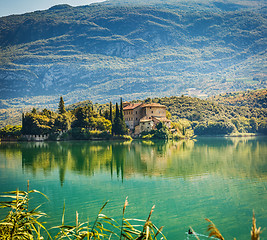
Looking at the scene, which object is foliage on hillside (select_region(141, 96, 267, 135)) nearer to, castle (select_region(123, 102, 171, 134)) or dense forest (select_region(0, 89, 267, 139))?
dense forest (select_region(0, 89, 267, 139))

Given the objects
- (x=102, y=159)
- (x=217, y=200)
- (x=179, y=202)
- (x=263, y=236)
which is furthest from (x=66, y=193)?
(x=102, y=159)

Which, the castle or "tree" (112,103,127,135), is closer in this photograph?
"tree" (112,103,127,135)

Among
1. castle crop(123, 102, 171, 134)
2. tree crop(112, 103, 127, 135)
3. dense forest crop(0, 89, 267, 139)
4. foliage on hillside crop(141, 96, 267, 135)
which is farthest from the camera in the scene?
foliage on hillside crop(141, 96, 267, 135)

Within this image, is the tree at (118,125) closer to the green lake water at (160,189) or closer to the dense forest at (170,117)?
the dense forest at (170,117)

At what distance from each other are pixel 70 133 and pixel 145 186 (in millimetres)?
49140

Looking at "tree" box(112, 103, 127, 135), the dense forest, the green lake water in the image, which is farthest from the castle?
the green lake water

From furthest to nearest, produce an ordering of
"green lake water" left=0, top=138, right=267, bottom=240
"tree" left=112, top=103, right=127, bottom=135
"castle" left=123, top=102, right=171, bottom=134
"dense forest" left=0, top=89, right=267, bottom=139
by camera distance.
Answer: "castle" left=123, top=102, right=171, bottom=134 < "dense forest" left=0, top=89, right=267, bottom=139 < "tree" left=112, top=103, right=127, bottom=135 < "green lake water" left=0, top=138, right=267, bottom=240

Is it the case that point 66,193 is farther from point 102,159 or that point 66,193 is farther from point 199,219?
point 102,159

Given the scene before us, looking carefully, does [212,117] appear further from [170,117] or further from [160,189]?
[160,189]

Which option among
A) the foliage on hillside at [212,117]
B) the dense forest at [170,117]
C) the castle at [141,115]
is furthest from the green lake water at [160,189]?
the foliage on hillside at [212,117]

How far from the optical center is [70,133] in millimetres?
67188

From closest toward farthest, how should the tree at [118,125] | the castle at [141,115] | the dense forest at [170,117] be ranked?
1. the tree at [118,125]
2. the dense forest at [170,117]
3. the castle at [141,115]

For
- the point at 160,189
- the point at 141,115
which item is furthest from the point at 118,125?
the point at 160,189

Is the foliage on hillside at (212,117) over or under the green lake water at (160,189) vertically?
over
